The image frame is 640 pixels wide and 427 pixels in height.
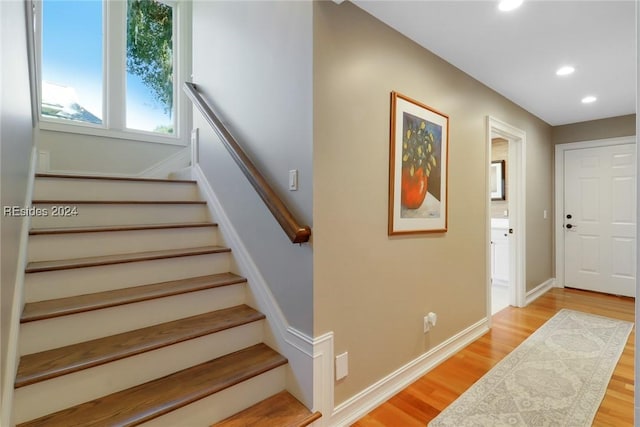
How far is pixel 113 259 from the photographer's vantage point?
5.89 feet

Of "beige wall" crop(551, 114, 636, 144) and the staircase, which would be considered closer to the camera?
the staircase

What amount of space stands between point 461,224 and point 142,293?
2.41 metres

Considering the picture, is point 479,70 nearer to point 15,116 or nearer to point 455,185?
point 455,185

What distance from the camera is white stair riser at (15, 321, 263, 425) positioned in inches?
48.3

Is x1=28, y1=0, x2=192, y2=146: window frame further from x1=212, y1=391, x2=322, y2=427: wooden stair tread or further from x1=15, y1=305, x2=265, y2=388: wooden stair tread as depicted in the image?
x1=212, y1=391, x2=322, y2=427: wooden stair tread

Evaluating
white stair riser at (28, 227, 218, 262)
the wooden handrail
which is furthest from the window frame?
white stair riser at (28, 227, 218, 262)

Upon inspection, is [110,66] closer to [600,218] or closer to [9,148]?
[9,148]

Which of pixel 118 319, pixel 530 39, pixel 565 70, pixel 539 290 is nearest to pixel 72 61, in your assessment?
pixel 118 319

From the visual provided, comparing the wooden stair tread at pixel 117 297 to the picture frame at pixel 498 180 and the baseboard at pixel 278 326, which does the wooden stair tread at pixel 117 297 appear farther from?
the picture frame at pixel 498 180

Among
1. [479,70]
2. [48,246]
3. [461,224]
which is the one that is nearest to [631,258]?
[461,224]

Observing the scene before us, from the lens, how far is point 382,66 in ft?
6.23

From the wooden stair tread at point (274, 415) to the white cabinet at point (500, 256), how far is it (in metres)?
3.95

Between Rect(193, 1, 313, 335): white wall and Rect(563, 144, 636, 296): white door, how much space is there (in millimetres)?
4585

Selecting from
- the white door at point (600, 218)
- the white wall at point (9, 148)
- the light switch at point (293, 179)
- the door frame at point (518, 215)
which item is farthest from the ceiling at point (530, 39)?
the white wall at point (9, 148)
